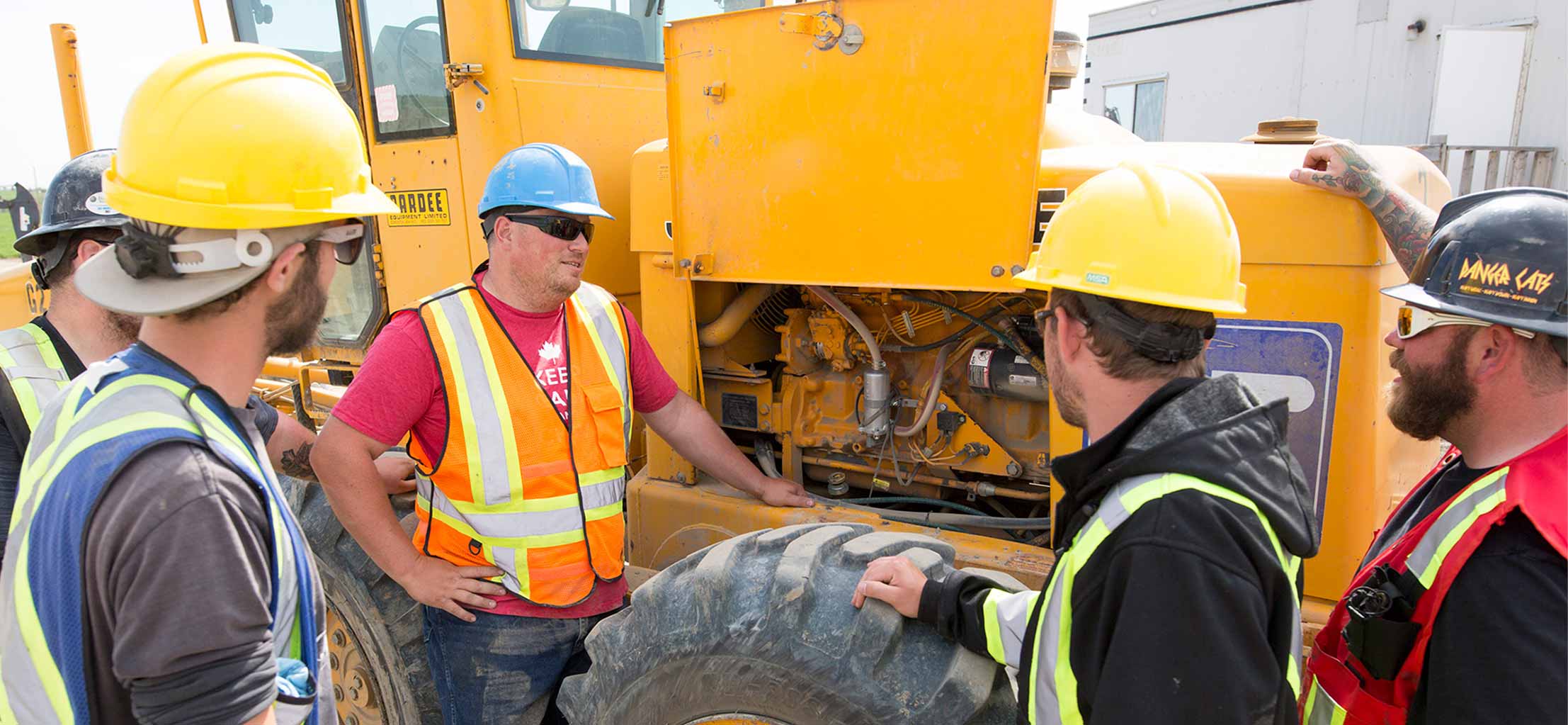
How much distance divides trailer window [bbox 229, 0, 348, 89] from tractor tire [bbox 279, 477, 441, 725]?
5.14 ft

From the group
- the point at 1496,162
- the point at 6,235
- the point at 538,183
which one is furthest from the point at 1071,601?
the point at 6,235

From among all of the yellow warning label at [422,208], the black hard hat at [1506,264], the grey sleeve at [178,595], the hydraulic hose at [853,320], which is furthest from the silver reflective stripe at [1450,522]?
the yellow warning label at [422,208]

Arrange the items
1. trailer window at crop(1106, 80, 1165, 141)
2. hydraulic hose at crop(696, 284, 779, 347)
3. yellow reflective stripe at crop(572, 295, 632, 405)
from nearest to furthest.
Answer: yellow reflective stripe at crop(572, 295, 632, 405)
hydraulic hose at crop(696, 284, 779, 347)
trailer window at crop(1106, 80, 1165, 141)

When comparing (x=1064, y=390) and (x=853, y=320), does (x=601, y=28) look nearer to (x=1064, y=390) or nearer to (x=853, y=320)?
(x=853, y=320)

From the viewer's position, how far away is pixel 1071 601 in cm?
131

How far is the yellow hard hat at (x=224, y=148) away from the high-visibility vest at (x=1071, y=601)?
1.18m

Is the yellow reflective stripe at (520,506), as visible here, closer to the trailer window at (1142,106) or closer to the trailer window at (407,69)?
the trailer window at (407,69)

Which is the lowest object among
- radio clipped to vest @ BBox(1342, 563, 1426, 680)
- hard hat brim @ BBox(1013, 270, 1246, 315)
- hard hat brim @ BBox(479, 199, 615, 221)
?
radio clipped to vest @ BBox(1342, 563, 1426, 680)

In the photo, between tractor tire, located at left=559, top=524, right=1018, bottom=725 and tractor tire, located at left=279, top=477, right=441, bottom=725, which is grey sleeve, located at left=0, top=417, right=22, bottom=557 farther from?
tractor tire, located at left=559, top=524, right=1018, bottom=725

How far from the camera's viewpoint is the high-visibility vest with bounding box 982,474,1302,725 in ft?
4.04

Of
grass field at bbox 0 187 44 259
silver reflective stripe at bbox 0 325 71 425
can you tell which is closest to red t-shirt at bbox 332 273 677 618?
silver reflective stripe at bbox 0 325 71 425

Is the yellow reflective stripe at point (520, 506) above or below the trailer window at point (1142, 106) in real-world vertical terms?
below

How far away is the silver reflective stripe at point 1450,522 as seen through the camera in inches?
53.7

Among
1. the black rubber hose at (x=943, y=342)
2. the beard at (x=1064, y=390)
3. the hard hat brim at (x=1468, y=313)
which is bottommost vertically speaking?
the black rubber hose at (x=943, y=342)
